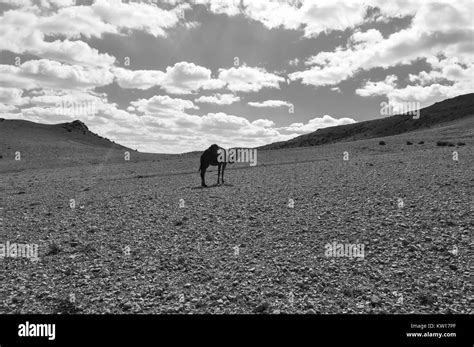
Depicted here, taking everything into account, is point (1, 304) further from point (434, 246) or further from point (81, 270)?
point (434, 246)

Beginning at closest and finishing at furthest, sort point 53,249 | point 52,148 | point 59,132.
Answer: point 53,249 → point 52,148 → point 59,132

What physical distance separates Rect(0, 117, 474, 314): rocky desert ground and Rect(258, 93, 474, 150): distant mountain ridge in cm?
11077

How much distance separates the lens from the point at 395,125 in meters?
143

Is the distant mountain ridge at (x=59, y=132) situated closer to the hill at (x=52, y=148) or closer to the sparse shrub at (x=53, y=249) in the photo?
the hill at (x=52, y=148)

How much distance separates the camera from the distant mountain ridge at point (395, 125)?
13338 centimetres

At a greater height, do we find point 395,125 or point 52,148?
point 395,125

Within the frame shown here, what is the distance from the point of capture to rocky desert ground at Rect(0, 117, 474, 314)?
388 inches

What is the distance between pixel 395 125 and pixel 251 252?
471ft

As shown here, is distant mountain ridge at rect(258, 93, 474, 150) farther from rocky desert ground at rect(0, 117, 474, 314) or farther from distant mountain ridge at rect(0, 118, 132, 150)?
rocky desert ground at rect(0, 117, 474, 314)

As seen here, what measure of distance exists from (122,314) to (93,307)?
107 cm

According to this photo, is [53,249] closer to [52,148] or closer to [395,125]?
[52,148]

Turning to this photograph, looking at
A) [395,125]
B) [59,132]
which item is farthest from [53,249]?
[59,132]

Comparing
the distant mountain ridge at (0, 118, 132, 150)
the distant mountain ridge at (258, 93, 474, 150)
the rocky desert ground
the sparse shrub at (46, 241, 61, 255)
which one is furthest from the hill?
the distant mountain ridge at (258, 93, 474, 150)
